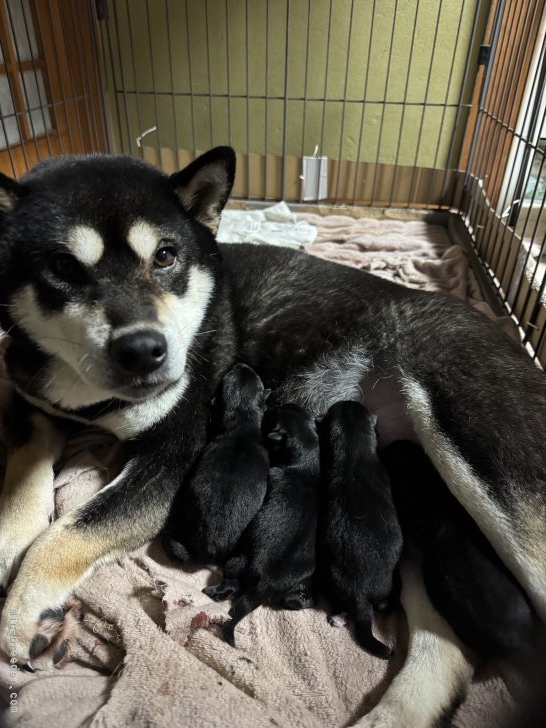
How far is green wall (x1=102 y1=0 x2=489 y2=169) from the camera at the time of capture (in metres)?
4.00

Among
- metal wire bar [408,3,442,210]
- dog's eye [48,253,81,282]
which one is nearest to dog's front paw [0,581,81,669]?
dog's eye [48,253,81,282]

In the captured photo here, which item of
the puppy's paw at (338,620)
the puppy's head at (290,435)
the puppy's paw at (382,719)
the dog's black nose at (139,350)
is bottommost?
the puppy's paw at (338,620)

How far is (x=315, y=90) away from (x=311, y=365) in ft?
10.3

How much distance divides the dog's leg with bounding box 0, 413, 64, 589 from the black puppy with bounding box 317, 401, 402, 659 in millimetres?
908

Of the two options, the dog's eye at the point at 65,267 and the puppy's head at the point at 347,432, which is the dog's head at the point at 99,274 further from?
the puppy's head at the point at 347,432

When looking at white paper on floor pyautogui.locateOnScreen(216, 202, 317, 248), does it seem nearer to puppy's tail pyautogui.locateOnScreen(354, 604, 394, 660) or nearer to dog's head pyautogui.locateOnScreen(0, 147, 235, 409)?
dog's head pyautogui.locateOnScreen(0, 147, 235, 409)

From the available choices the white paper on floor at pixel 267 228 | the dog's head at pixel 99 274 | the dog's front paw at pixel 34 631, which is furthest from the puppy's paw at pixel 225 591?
the white paper on floor at pixel 267 228

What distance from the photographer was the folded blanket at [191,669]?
1.26 m

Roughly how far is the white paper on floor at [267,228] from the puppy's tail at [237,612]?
8.22 ft

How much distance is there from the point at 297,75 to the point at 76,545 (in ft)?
12.9

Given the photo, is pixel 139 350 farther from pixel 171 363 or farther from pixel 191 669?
pixel 191 669

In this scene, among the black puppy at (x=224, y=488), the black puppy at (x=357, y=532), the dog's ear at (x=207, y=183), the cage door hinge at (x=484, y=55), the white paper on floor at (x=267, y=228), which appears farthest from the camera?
the cage door hinge at (x=484, y=55)

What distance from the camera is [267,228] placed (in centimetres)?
391

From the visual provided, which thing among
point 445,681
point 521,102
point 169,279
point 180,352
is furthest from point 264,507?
point 521,102
